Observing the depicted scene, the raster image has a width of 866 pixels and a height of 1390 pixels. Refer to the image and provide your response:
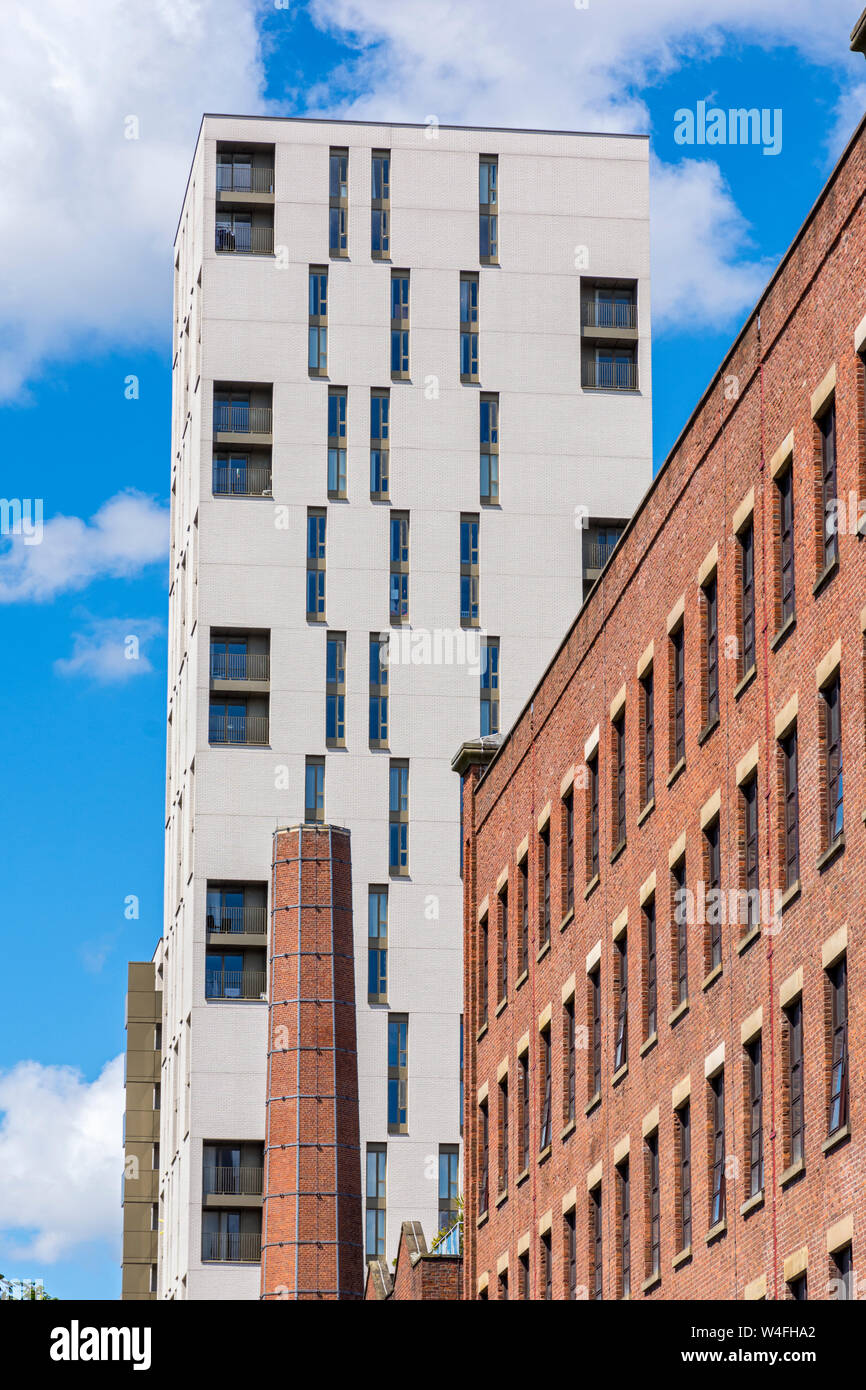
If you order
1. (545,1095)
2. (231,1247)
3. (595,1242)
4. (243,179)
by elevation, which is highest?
(243,179)

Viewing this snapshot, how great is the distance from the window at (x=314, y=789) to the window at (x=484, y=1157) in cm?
3902

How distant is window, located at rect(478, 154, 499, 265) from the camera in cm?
10281

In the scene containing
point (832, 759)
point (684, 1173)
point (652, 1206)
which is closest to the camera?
point (832, 759)

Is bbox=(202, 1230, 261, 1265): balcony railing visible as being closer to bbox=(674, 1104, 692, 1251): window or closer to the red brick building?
the red brick building

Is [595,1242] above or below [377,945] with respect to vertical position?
below

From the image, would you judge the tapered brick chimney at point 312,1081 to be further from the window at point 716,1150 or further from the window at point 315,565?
the window at point 716,1150

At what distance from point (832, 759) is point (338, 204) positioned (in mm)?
72056

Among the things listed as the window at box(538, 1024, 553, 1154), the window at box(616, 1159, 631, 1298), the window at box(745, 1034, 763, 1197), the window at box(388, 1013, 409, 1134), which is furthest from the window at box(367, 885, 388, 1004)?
the window at box(745, 1034, 763, 1197)

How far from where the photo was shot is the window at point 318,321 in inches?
3994

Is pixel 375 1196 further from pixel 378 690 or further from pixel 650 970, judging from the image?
pixel 650 970

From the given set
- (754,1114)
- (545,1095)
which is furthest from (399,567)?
(754,1114)

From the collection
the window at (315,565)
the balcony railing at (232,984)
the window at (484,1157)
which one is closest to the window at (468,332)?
the window at (315,565)

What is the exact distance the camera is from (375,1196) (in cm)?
9300

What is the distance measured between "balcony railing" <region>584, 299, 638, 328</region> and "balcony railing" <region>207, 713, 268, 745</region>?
22.6 metres
